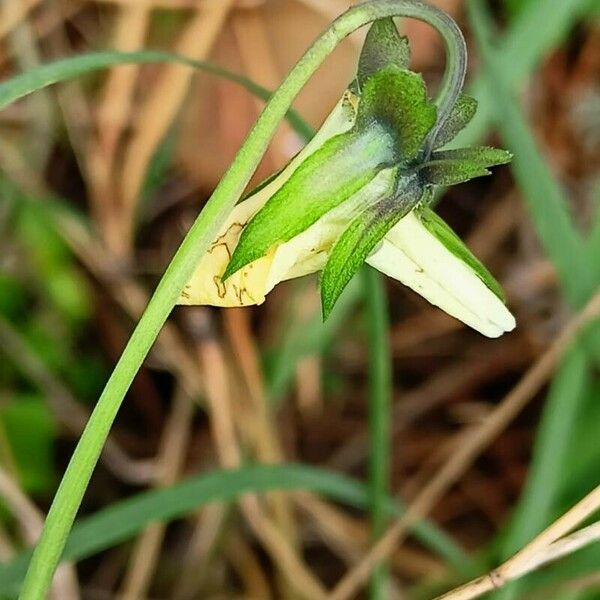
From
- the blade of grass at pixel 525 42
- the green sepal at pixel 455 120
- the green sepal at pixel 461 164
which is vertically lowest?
the green sepal at pixel 461 164

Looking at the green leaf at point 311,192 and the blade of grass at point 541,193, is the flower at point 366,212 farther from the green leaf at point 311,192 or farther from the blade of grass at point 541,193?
the blade of grass at point 541,193

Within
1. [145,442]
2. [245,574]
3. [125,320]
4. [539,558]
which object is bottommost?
[539,558]

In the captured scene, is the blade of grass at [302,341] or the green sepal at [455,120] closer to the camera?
the green sepal at [455,120]

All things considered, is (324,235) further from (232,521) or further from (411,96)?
(232,521)

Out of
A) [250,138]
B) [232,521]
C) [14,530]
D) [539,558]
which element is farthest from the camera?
[232,521]

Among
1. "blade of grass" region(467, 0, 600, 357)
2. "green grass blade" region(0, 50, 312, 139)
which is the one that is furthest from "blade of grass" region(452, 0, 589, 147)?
"green grass blade" region(0, 50, 312, 139)

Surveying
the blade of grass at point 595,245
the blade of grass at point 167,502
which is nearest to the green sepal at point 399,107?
the blade of grass at point 167,502

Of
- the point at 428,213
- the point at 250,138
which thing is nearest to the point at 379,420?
the point at 428,213
